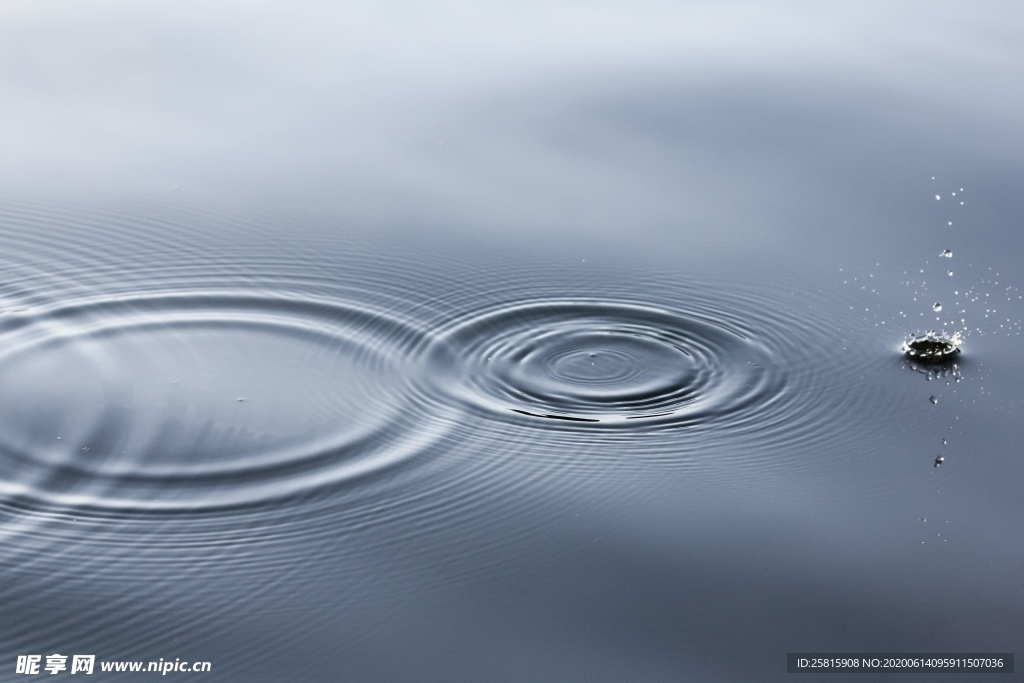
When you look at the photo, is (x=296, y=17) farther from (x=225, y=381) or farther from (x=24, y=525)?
(x=24, y=525)

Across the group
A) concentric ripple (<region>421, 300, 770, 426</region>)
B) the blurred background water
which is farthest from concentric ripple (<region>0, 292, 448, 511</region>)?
concentric ripple (<region>421, 300, 770, 426</region>)

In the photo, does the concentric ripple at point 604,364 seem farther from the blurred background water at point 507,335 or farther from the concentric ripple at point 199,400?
the concentric ripple at point 199,400

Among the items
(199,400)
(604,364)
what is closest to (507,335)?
(604,364)

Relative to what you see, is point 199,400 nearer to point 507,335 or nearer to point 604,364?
point 507,335

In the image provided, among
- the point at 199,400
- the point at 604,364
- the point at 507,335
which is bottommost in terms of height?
the point at 199,400

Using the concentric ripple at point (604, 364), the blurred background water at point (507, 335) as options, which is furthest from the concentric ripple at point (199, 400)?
the concentric ripple at point (604, 364)

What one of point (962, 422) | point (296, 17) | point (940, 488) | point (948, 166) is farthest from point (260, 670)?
point (296, 17)

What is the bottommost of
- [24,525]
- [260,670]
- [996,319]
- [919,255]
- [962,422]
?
[260,670]
